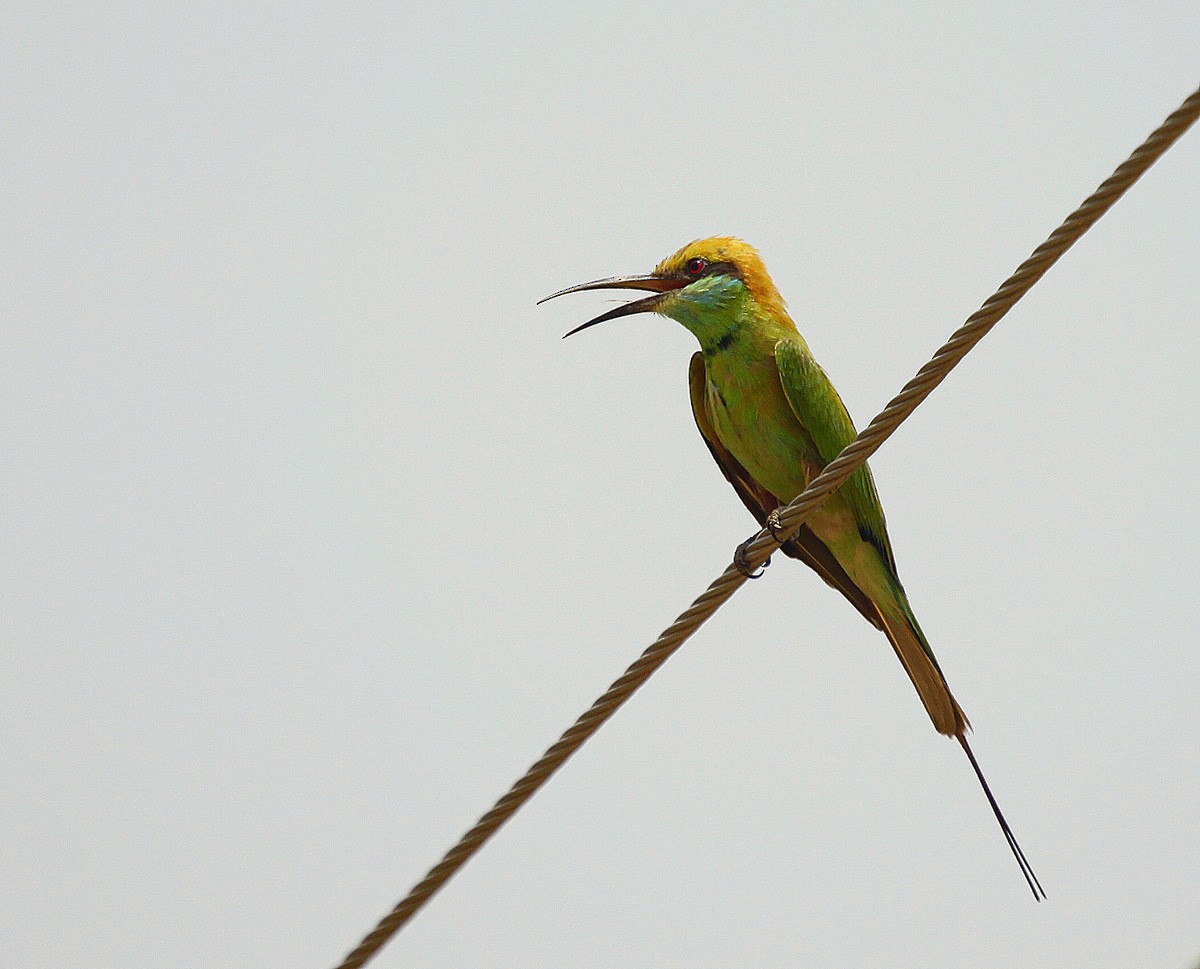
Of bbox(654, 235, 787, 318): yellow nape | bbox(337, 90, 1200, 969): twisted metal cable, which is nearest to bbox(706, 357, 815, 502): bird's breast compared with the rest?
bbox(654, 235, 787, 318): yellow nape

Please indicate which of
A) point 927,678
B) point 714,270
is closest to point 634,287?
point 714,270

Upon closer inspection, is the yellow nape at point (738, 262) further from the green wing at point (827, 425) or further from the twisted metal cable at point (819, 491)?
the twisted metal cable at point (819, 491)

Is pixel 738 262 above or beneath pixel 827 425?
above

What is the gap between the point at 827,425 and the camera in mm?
4230

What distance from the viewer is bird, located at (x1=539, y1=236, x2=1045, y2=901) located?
4219 mm

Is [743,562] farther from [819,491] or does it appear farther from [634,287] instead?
[634,287]

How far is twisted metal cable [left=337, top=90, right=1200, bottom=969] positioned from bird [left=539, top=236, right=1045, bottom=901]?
1.31 metres

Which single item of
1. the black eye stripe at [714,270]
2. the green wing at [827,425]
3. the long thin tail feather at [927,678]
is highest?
the black eye stripe at [714,270]

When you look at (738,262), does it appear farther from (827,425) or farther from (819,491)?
(819,491)

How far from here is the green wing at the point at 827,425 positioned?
13.8 ft

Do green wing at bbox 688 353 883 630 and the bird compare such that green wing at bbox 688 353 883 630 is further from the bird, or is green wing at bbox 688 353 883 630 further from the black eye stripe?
the black eye stripe

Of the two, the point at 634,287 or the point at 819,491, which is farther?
the point at 634,287

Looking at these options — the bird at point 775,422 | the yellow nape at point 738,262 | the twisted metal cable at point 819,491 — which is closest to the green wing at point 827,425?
the bird at point 775,422

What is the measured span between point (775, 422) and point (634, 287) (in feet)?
2.90
